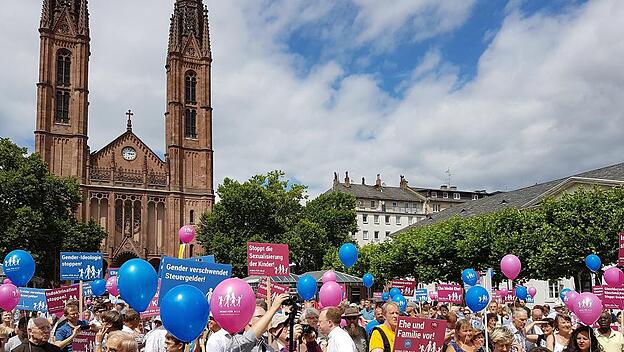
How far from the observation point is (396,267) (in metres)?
44.6

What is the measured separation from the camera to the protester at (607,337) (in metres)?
8.56

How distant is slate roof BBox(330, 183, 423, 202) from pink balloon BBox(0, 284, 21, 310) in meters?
81.7

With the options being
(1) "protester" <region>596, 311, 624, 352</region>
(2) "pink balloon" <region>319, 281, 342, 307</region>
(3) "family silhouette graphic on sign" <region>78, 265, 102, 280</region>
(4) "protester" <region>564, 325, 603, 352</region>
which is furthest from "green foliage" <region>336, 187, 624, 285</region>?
(4) "protester" <region>564, 325, 603, 352</region>

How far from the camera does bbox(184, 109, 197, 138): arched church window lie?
6762 cm

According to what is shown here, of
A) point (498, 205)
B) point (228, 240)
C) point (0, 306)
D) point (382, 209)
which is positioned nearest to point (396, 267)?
point (228, 240)

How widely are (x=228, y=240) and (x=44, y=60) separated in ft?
80.7

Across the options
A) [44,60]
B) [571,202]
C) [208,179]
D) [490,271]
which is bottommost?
[490,271]

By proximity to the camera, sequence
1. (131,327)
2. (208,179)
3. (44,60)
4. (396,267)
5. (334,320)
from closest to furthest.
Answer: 1. (334,320)
2. (131,327)
3. (396,267)
4. (44,60)
5. (208,179)

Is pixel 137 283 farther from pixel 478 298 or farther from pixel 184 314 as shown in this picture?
pixel 478 298

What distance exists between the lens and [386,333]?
7.45 metres

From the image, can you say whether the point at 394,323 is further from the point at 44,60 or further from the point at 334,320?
the point at 44,60

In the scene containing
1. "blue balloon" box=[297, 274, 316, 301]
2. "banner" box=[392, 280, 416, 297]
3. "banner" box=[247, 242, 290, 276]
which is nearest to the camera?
"banner" box=[247, 242, 290, 276]

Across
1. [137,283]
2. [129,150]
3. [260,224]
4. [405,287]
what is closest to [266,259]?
[137,283]

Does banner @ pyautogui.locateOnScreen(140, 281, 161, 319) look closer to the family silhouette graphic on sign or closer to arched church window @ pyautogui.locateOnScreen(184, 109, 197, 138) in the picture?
the family silhouette graphic on sign
